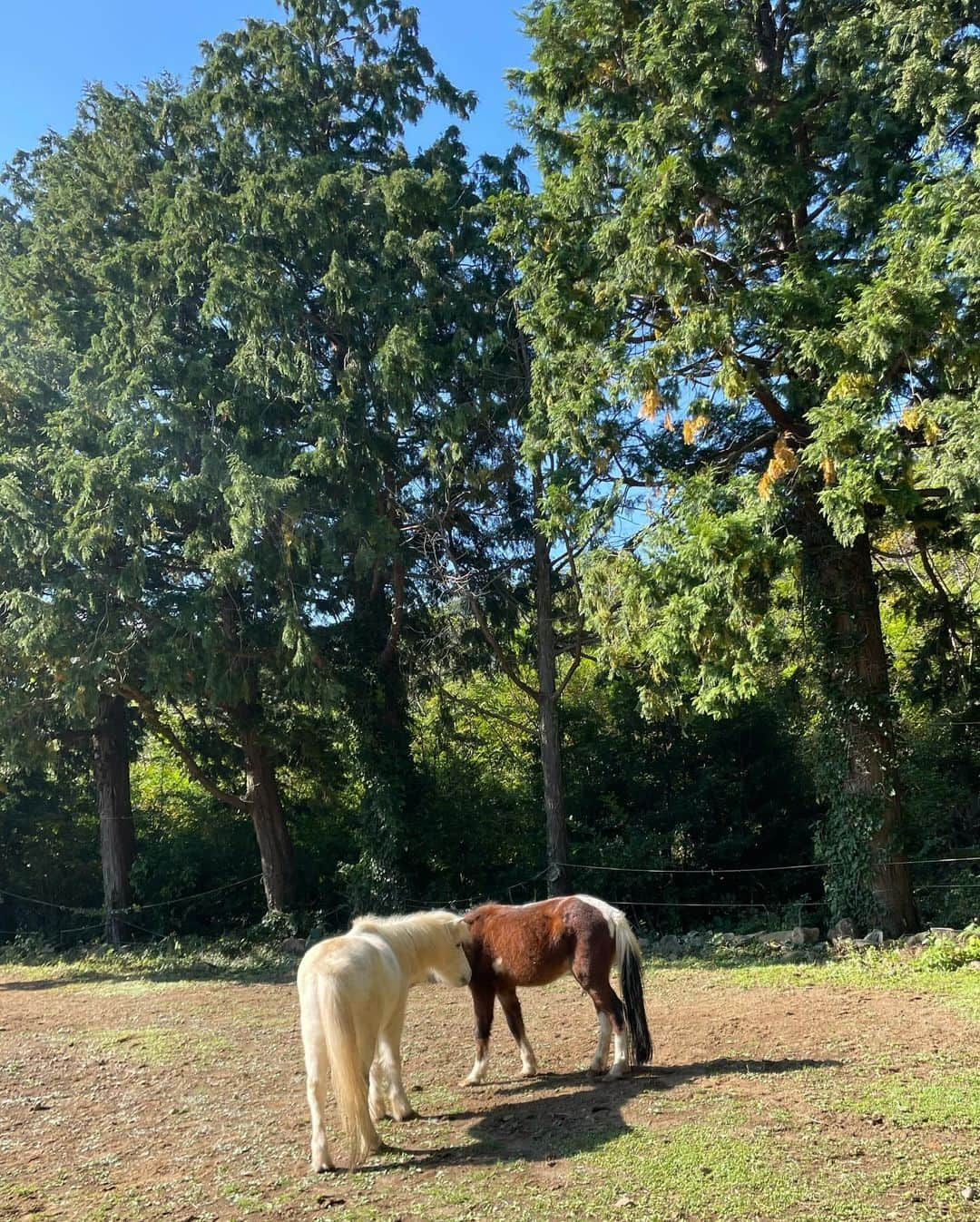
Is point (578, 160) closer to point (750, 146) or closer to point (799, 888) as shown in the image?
point (750, 146)

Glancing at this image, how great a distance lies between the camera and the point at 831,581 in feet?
36.9

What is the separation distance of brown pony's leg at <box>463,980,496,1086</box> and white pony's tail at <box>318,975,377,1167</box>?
A: 1.48m

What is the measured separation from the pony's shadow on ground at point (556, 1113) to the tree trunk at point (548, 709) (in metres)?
7.80

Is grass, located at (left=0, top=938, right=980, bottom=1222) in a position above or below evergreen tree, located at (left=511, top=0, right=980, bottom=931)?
below

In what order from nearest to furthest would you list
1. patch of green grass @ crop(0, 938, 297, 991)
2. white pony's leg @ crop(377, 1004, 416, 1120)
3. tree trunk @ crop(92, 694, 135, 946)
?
white pony's leg @ crop(377, 1004, 416, 1120) → patch of green grass @ crop(0, 938, 297, 991) → tree trunk @ crop(92, 694, 135, 946)

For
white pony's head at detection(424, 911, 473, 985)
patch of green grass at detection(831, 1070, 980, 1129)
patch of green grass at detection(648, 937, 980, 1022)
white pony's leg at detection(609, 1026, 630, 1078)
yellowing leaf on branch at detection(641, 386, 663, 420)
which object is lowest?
patch of green grass at detection(648, 937, 980, 1022)

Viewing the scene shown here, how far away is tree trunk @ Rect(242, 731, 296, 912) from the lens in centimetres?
1584

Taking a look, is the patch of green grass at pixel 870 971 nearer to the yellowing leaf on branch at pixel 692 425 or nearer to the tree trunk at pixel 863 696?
the tree trunk at pixel 863 696

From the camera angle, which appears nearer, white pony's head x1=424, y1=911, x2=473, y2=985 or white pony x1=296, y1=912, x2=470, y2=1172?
white pony x1=296, y1=912, x2=470, y2=1172

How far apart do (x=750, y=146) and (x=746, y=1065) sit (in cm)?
939

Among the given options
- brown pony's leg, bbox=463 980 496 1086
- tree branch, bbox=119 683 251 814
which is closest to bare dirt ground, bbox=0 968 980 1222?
brown pony's leg, bbox=463 980 496 1086

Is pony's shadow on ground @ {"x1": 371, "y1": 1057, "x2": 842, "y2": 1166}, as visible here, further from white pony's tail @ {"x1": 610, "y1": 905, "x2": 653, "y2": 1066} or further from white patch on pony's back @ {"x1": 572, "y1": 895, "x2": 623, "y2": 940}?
white patch on pony's back @ {"x1": 572, "y1": 895, "x2": 623, "y2": 940}

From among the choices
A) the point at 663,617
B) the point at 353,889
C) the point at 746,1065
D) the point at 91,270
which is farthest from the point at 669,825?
the point at 91,270

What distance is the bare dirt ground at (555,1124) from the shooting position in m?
4.27
